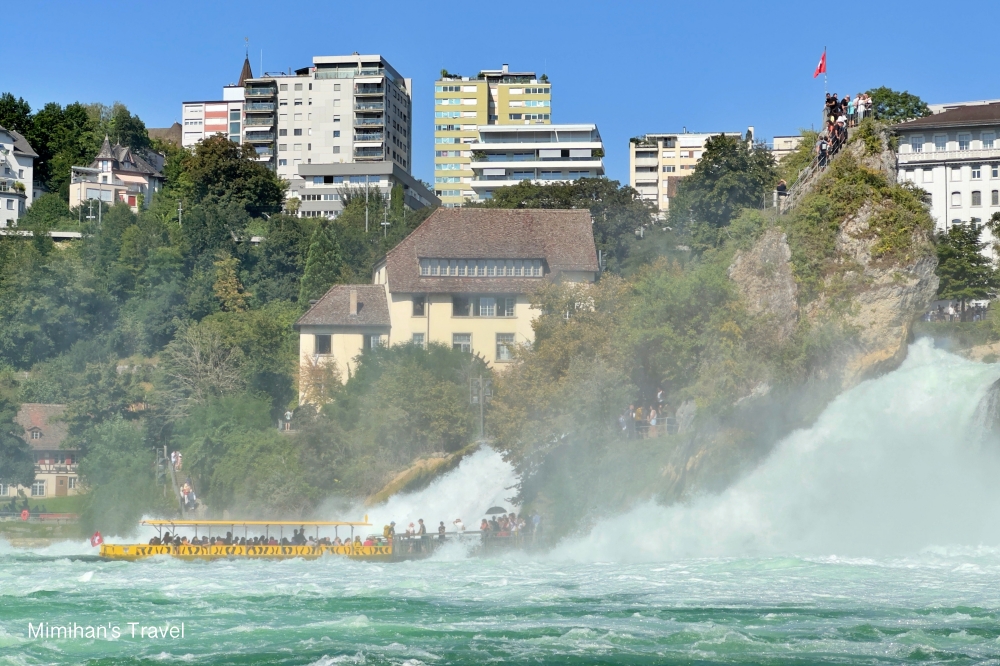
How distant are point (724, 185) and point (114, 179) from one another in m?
72.6

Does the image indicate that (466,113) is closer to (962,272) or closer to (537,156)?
(537,156)

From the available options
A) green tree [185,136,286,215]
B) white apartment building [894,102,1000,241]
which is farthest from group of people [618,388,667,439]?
green tree [185,136,286,215]

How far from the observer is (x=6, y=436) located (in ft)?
258

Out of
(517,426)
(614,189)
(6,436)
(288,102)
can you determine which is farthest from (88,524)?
(288,102)

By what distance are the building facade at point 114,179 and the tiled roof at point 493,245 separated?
178 feet

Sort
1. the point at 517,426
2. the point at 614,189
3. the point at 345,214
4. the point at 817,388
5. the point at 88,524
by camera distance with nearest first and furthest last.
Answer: the point at 817,388 → the point at 517,426 → the point at 88,524 → the point at 614,189 → the point at 345,214

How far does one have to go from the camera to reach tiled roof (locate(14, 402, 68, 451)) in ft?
270

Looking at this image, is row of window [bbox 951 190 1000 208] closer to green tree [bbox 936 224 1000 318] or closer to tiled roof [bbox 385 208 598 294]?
green tree [bbox 936 224 1000 318]

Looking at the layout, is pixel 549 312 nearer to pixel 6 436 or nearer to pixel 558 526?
pixel 558 526

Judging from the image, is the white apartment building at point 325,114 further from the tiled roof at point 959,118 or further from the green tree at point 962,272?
the green tree at point 962,272

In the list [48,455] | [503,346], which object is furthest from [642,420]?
[48,455]

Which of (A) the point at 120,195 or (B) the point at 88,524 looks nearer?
(B) the point at 88,524

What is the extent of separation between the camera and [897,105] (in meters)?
99.8

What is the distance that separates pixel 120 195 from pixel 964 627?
10925cm
